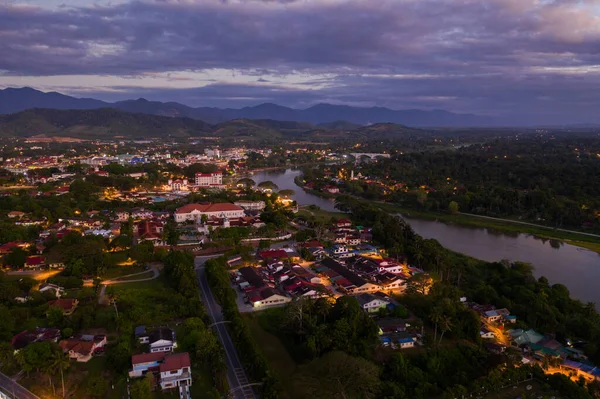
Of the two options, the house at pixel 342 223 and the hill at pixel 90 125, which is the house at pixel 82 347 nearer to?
the house at pixel 342 223

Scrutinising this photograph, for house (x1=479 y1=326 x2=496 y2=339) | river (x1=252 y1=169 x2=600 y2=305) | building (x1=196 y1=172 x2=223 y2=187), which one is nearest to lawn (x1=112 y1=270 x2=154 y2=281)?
house (x1=479 y1=326 x2=496 y2=339)

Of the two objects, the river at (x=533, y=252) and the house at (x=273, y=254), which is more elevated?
the house at (x=273, y=254)

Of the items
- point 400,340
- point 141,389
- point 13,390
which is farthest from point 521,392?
→ point 13,390

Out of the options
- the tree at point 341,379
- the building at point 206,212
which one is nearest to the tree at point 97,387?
the tree at point 341,379

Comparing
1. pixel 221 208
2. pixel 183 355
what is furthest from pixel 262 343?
pixel 221 208

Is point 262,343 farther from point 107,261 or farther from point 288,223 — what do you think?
point 288,223

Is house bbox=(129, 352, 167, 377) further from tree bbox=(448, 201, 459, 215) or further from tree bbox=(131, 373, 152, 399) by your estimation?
tree bbox=(448, 201, 459, 215)
